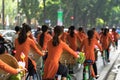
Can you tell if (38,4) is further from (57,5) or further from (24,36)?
(24,36)

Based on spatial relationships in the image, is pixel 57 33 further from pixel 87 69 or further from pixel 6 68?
pixel 87 69

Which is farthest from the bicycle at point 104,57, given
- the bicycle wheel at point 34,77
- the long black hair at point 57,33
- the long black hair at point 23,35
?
the long black hair at point 57,33

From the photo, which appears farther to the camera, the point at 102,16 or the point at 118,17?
the point at 118,17

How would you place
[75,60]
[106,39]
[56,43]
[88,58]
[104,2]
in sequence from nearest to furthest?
[56,43], [75,60], [88,58], [106,39], [104,2]

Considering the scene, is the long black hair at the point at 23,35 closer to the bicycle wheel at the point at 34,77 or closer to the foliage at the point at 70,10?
the bicycle wheel at the point at 34,77

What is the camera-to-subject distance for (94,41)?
11805mm

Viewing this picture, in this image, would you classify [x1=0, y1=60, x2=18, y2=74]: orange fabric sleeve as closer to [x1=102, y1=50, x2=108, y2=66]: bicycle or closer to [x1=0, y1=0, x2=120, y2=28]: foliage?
[x1=102, y1=50, x2=108, y2=66]: bicycle

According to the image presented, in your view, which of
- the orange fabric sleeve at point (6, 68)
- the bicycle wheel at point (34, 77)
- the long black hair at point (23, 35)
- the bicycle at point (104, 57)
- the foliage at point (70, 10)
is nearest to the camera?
the orange fabric sleeve at point (6, 68)

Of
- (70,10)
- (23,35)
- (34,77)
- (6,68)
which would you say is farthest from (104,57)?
(70,10)

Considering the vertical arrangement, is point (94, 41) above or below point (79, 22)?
above

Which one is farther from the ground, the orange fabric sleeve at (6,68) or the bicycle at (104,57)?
the orange fabric sleeve at (6,68)

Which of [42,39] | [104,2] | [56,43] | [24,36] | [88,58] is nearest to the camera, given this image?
[56,43]

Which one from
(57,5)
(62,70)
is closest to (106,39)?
(62,70)

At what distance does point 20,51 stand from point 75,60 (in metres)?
1.24
